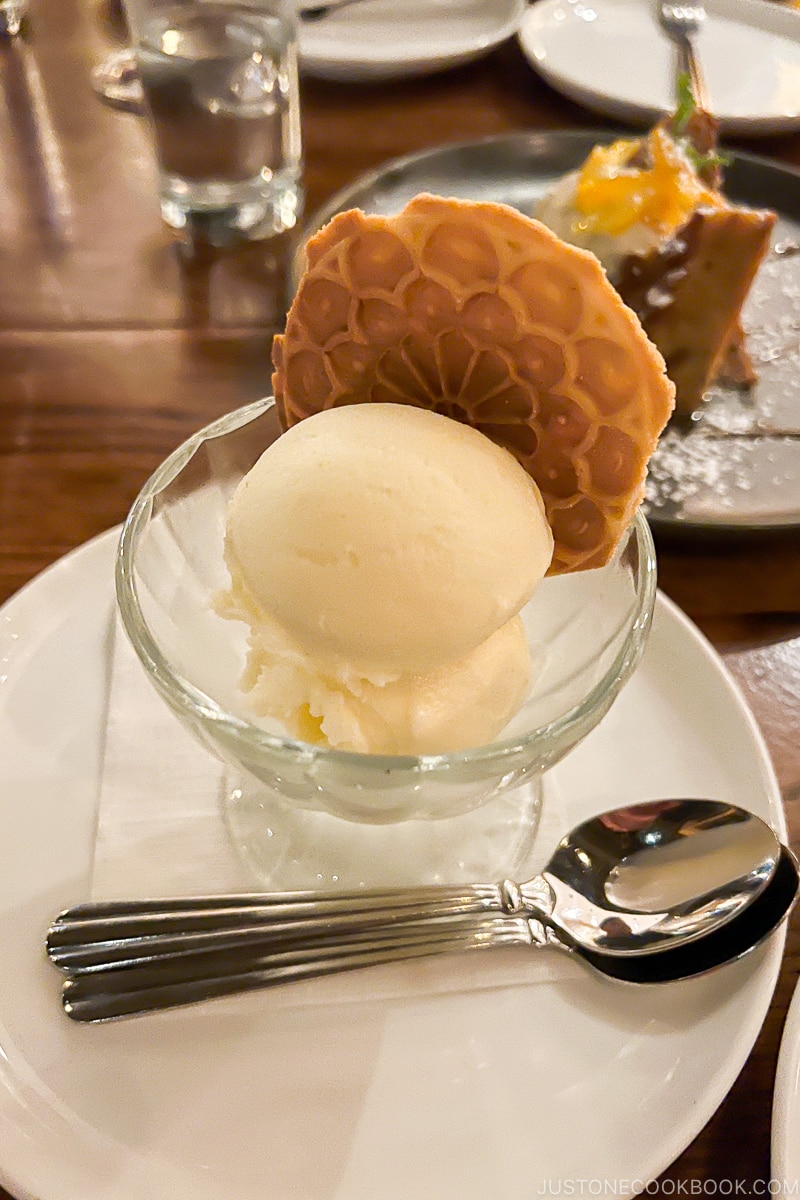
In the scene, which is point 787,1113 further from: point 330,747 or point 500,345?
point 500,345

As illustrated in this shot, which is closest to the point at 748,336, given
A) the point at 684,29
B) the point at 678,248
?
the point at 678,248

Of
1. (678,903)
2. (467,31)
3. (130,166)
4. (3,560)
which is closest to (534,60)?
(467,31)

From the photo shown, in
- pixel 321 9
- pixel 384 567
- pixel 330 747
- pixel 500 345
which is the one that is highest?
pixel 321 9

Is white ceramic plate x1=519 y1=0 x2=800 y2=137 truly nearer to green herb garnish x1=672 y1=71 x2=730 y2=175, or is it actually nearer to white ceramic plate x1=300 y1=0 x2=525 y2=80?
white ceramic plate x1=300 y1=0 x2=525 y2=80

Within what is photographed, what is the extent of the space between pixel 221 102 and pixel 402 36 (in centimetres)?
61

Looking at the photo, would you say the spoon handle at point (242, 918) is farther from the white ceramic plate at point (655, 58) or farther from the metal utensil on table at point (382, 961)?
the white ceramic plate at point (655, 58)

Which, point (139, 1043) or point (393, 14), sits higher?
point (393, 14)

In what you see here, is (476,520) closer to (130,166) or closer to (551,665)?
(551,665)

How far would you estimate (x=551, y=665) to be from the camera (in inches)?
29.7

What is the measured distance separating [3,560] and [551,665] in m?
0.56

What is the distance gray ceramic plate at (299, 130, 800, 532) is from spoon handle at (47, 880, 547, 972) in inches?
18.9

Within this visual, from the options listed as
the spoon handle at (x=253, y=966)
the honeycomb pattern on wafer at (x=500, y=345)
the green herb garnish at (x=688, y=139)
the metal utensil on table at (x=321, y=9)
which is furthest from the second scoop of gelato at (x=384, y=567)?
the metal utensil on table at (x=321, y=9)

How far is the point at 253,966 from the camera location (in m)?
0.62

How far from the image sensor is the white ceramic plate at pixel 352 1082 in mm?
546
